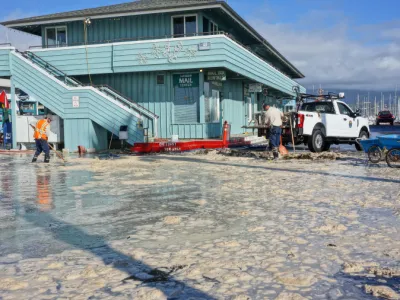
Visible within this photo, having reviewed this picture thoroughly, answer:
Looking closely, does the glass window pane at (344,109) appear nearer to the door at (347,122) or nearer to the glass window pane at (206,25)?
the door at (347,122)

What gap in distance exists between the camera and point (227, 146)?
20.2 meters

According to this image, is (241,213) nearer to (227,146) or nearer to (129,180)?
(129,180)

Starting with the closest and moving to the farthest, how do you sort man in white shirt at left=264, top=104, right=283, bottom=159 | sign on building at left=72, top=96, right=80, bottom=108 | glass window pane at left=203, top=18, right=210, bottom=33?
man in white shirt at left=264, top=104, right=283, bottom=159
sign on building at left=72, top=96, right=80, bottom=108
glass window pane at left=203, top=18, right=210, bottom=33

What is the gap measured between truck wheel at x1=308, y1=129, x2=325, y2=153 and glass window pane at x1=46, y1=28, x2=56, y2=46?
16449 mm

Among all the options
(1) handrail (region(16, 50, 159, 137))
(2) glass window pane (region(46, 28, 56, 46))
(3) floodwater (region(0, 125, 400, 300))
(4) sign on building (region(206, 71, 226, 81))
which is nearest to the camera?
(3) floodwater (region(0, 125, 400, 300))

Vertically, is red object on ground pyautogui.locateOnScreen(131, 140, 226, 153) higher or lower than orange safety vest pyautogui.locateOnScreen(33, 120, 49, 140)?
lower

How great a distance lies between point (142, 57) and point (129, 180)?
12.4 m

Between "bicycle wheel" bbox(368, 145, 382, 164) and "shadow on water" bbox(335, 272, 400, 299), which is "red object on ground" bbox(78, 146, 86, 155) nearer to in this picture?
"bicycle wheel" bbox(368, 145, 382, 164)

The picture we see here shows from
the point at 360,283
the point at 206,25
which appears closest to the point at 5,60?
the point at 206,25

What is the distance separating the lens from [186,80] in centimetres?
2258

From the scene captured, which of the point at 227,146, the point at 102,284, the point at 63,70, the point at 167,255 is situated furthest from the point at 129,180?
the point at 63,70

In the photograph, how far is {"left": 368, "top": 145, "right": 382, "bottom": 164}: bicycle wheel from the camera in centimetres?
1345

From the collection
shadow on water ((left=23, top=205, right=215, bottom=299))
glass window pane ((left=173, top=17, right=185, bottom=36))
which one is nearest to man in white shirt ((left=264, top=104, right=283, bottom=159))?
glass window pane ((left=173, top=17, right=185, bottom=36))

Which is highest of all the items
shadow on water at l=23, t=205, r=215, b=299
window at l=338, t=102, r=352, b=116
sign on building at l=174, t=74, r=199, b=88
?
sign on building at l=174, t=74, r=199, b=88
